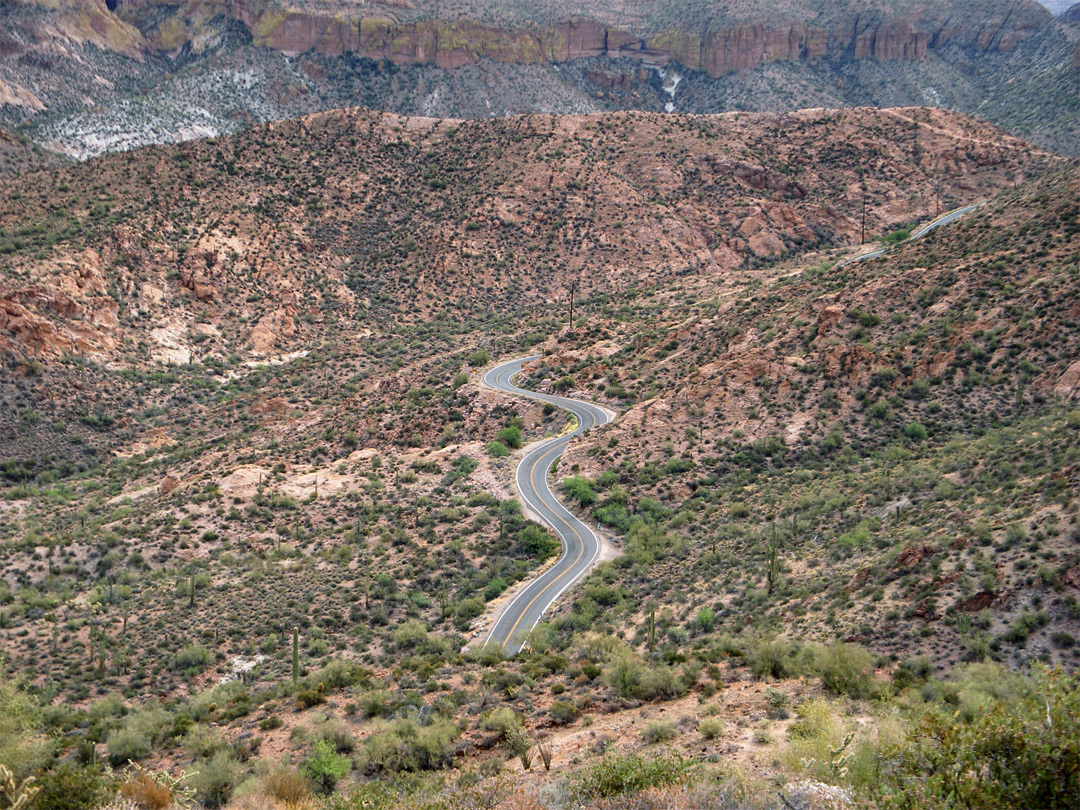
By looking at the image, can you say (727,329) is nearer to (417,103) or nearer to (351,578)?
(351,578)

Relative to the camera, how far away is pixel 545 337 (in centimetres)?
6278

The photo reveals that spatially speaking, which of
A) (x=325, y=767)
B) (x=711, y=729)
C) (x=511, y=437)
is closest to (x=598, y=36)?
(x=511, y=437)

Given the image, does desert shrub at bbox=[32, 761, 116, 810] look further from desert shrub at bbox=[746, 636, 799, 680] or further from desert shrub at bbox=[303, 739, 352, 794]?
desert shrub at bbox=[746, 636, 799, 680]

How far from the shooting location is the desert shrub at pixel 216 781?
17.0m

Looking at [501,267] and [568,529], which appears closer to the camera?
[568,529]

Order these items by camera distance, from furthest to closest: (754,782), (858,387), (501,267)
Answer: (501,267), (858,387), (754,782)

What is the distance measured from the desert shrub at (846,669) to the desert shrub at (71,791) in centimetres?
1455

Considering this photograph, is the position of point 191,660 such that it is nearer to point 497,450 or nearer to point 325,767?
point 325,767

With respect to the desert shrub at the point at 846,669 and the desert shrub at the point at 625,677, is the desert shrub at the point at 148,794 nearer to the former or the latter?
the desert shrub at the point at 625,677

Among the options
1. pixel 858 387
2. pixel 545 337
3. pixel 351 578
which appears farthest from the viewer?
pixel 545 337

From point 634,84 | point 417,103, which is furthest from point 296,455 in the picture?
point 634,84

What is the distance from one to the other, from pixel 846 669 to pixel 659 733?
4617mm

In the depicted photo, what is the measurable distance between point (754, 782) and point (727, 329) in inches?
1541

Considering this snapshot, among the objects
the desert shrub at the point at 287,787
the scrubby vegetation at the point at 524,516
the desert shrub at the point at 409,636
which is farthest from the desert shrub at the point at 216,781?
the desert shrub at the point at 409,636
